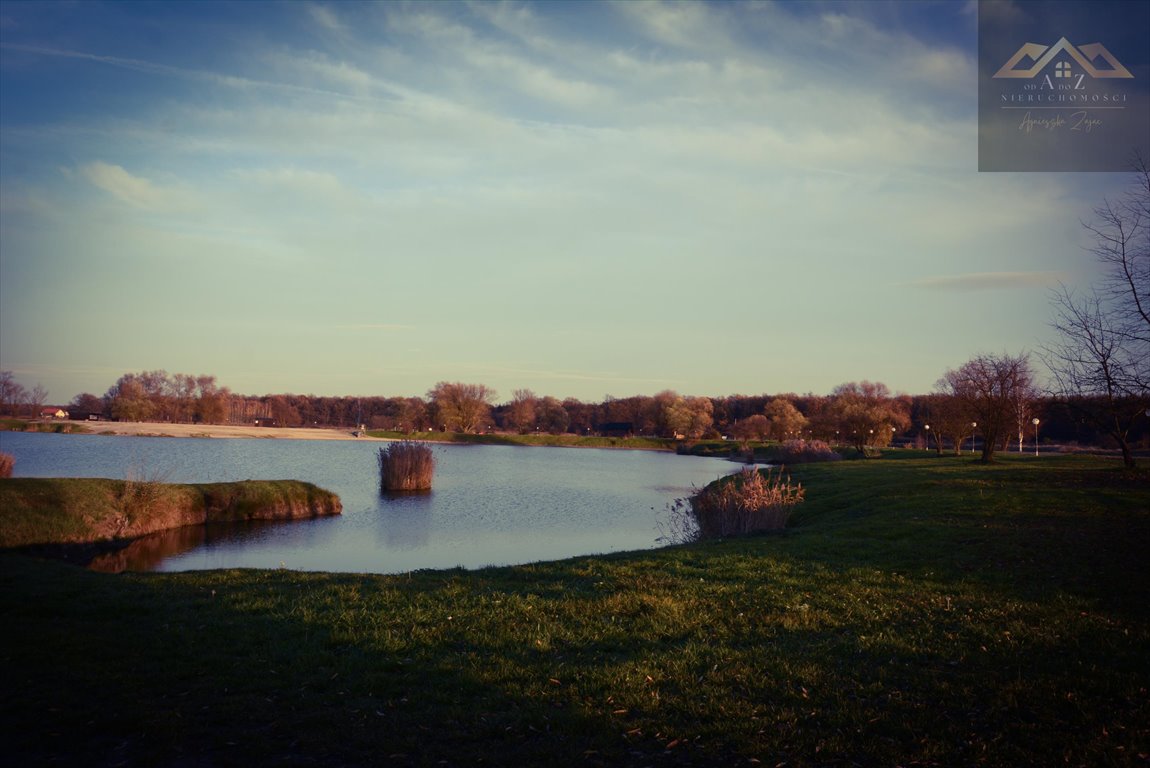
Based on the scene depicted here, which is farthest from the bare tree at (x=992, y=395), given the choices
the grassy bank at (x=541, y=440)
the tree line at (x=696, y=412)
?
the grassy bank at (x=541, y=440)

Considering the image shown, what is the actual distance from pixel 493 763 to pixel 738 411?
142 meters

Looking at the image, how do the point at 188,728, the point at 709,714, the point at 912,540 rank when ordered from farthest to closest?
1. the point at 912,540
2. the point at 709,714
3. the point at 188,728

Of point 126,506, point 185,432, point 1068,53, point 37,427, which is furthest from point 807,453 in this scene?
point 37,427

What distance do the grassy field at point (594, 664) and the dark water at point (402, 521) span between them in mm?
7119

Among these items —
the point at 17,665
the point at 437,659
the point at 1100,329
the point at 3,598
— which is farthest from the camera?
the point at 1100,329

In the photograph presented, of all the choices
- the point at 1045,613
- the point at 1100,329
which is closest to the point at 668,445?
the point at 1100,329

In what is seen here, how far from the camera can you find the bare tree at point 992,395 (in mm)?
35875

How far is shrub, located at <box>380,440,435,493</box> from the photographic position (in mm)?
35062

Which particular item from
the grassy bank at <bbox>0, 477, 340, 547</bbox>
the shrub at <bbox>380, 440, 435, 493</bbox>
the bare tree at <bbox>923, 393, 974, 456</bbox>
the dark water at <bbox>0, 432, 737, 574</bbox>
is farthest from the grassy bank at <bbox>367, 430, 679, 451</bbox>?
the grassy bank at <bbox>0, 477, 340, 547</bbox>

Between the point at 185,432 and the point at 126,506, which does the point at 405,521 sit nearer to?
the point at 126,506

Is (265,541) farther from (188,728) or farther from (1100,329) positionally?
(1100,329)

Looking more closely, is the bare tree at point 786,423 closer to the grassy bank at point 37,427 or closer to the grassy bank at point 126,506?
the grassy bank at point 126,506

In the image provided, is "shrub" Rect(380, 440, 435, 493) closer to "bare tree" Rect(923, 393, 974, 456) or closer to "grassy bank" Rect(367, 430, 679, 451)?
"bare tree" Rect(923, 393, 974, 456)

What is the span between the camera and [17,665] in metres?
6.34
